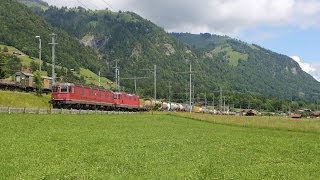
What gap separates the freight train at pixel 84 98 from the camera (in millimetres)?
79562

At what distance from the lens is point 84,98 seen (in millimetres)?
85812

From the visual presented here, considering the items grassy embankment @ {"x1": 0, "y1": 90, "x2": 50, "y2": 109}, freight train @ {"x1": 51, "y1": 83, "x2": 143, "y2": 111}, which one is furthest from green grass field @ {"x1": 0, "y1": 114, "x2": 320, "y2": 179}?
freight train @ {"x1": 51, "y1": 83, "x2": 143, "y2": 111}

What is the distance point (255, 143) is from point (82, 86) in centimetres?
5149

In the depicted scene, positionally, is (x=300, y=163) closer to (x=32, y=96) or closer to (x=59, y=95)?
(x=59, y=95)

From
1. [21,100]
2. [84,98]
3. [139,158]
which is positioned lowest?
[139,158]

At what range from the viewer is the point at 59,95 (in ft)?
261


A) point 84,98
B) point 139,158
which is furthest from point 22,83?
point 139,158

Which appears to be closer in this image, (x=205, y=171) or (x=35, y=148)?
(x=205, y=171)

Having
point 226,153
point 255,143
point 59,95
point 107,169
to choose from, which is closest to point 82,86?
point 59,95

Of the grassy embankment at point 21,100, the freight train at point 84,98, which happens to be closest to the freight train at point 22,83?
the grassy embankment at point 21,100

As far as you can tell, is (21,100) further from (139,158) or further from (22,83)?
(139,158)

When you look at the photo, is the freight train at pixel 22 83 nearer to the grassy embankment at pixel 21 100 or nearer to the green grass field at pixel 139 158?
the grassy embankment at pixel 21 100

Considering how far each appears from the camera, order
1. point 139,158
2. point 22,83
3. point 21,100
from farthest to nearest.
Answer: point 22,83
point 21,100
point 139,158

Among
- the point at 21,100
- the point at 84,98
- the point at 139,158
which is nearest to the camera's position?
the point at 139,158
